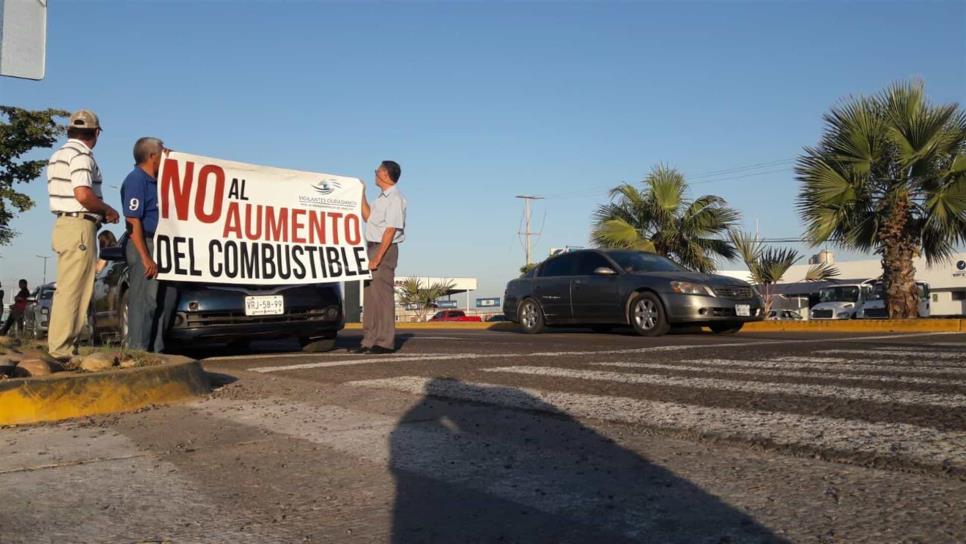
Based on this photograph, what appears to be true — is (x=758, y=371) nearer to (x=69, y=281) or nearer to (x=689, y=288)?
(x=69, y=281)

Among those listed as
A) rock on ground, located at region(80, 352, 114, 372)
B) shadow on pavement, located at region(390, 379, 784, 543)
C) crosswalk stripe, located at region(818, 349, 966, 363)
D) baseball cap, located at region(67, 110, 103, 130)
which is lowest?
shadow on pavement, located at region(390, 379, 784, 543)

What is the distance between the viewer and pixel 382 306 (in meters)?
7.93

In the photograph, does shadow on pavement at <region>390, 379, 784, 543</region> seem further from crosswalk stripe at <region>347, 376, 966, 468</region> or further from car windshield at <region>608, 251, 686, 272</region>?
car windshield at <region>608, 251, 686, 272</region>

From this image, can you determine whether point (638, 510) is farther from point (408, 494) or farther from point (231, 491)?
point (231, 491)

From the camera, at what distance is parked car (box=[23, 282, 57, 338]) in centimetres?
1531

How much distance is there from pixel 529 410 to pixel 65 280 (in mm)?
3342

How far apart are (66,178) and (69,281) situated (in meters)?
0.69

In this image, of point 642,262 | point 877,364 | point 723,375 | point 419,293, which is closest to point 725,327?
point 642,262

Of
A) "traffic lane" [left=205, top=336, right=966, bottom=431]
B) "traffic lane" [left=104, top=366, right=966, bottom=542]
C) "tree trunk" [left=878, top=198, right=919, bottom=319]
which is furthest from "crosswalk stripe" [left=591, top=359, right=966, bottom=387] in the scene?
"tree trunk" [left=878, top=198, right=919, bottom=319]

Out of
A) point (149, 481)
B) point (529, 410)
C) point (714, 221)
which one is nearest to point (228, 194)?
point (529, 410)

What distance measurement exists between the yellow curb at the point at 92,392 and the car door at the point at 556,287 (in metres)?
9.01

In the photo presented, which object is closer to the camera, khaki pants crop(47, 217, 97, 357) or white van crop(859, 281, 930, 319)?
khaki pants crop(47, 217, 97, 357)

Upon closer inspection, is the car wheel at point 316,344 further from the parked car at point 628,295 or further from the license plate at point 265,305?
the parked car at point 628,295

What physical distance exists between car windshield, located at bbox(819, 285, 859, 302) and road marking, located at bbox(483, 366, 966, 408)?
35.3 m
